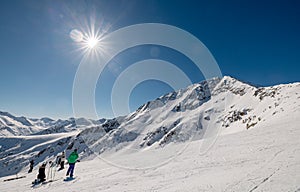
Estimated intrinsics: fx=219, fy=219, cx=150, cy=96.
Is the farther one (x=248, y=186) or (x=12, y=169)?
(x=12, y=169)

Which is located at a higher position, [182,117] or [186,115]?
[186,115]

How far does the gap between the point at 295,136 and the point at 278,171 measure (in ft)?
27.9

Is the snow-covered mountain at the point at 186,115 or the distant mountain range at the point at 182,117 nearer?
the snow-covered mountain at the point at 186,115

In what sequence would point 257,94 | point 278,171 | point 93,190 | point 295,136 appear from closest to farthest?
1. point 278,171
2. point 93,190
3. point 295,136
4. point 257,94

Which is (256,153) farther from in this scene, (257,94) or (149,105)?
(149,105)

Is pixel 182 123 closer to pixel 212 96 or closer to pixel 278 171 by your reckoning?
pixel 212 96

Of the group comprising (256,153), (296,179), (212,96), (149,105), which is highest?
(149,105)

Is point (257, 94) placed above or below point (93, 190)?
above

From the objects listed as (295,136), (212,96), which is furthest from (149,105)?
(295,136)

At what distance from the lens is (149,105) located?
189250 millimetres

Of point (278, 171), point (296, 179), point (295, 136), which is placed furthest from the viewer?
point (295, 136)

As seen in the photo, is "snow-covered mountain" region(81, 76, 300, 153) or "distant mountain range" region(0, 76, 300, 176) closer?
"snow-covered mountain" region(81, 76, 300, 153)

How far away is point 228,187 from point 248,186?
0.68 metres

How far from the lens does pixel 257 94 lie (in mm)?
94812
